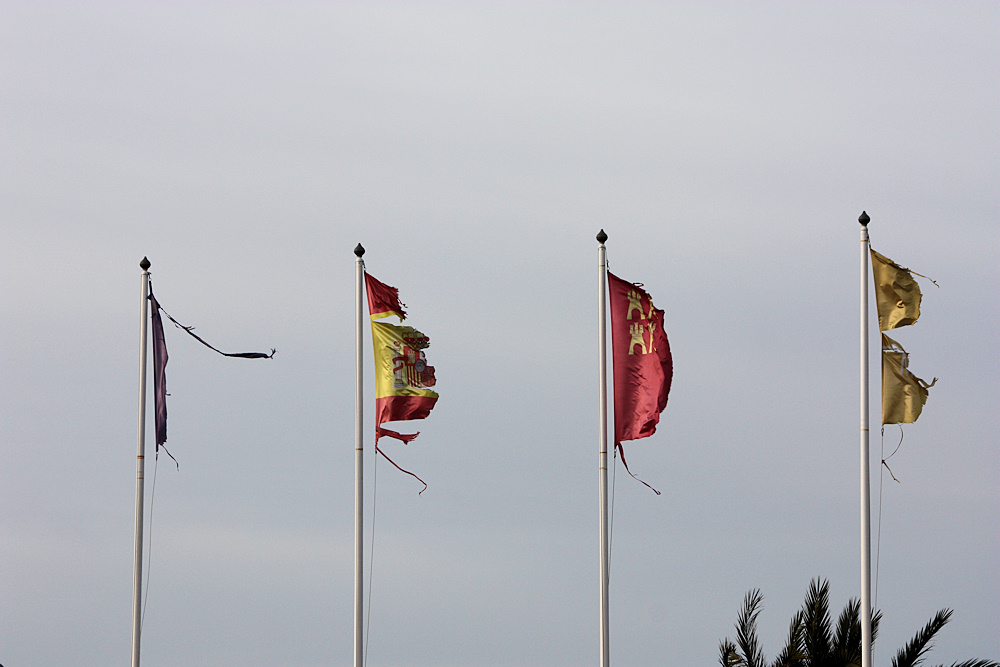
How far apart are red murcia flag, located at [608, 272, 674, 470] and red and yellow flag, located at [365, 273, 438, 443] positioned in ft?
11.5

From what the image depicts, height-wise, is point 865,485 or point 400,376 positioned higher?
point 400,376

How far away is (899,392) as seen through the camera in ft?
90.3

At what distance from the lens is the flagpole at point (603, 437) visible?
86.6 feet

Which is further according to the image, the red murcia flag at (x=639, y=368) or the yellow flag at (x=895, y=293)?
the yellow flag at (x=895, y=293)

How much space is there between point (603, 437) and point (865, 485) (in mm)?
5021

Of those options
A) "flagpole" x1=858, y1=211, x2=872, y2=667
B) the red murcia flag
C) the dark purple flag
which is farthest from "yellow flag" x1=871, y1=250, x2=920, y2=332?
the dark purple flag

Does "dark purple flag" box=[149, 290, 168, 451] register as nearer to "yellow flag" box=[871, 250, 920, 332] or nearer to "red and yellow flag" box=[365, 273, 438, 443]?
"red and yellow flag" box=[365, 273, 438, 443]

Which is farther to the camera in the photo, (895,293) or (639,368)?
(895,293)

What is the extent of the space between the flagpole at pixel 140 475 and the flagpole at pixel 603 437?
8.34 m

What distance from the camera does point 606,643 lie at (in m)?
26.3

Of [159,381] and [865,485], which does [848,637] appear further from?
[159,381]

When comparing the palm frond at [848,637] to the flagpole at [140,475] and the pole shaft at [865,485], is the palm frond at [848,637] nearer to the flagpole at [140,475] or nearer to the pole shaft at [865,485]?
the pole shaft at [865,485]

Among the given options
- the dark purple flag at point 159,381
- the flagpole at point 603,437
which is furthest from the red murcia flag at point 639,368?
the dark purple flag at point 159,381

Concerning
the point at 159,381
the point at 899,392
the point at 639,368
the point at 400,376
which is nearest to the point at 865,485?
the point at 899,392
